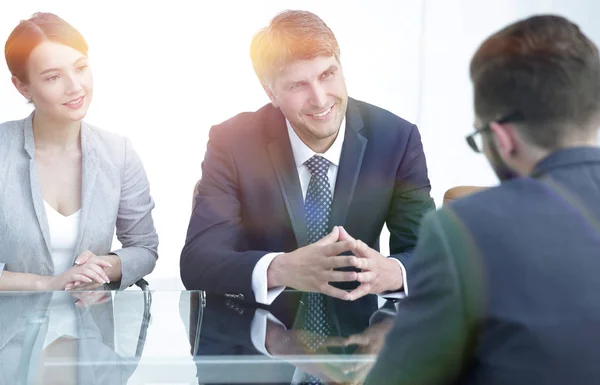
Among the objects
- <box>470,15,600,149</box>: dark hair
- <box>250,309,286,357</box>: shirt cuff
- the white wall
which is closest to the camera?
<box>470,15,600,149</box>: dark hair

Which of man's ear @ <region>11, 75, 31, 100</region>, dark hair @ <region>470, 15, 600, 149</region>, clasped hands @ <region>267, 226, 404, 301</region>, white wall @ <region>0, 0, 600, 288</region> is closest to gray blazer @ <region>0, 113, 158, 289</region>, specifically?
man's ear @ <region>11, 75, 31, 100</region>

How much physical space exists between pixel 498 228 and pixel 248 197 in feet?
5.82

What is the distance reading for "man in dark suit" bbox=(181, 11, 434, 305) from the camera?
261 centimetres

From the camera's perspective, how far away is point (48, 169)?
2916mm

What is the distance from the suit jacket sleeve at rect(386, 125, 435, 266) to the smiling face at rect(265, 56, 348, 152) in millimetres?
308

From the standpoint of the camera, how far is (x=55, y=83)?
9.34 ft

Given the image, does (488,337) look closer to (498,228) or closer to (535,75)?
(498,228)

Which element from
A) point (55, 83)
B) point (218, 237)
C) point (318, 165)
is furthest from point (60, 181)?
point (318, 165)

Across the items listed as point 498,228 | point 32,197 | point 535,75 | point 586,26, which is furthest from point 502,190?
point 586,26

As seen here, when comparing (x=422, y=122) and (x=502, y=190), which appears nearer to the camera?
(x=502, y=190)

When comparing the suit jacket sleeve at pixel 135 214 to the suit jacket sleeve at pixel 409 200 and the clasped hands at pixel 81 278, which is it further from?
the suit jacket sleeve at pixel 409 200

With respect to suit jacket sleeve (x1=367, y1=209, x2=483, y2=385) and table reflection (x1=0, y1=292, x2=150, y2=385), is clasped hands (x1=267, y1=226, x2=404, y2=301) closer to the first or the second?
Answer: table reflection (x1=0, y1=292, x2=150, y2=385)

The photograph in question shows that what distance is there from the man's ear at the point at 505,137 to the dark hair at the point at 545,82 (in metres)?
0.01

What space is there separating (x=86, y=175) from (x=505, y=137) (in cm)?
210
